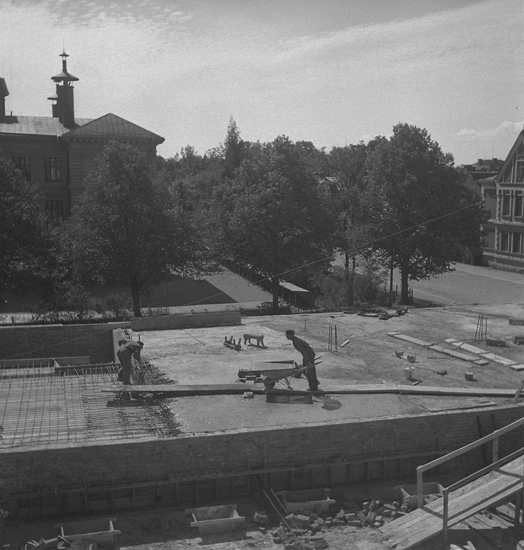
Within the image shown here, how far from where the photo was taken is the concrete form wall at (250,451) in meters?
13.9

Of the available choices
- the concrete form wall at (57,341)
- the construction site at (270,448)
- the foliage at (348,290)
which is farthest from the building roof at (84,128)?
the construction site at (270,448)

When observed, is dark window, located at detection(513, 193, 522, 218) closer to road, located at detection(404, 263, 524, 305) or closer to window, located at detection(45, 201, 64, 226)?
road, located at detection(404, 263, 524, 305)

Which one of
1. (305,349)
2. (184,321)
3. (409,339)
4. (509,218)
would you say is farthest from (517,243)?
(305,349)

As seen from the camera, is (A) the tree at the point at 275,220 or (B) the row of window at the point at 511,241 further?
(B) the row of window at the point at 511,241

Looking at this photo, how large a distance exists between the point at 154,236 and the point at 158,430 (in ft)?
57.6

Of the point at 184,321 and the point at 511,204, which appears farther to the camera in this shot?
the point at 511,204

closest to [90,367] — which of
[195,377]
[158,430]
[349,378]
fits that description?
[195,377]

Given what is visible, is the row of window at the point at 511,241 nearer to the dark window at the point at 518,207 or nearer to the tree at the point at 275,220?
the dark window at the point at 518,207

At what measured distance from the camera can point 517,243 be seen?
165ft

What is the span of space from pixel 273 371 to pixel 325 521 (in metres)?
5.36

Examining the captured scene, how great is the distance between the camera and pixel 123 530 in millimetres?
13492

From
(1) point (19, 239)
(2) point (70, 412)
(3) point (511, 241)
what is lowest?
(2) point (70, 412)

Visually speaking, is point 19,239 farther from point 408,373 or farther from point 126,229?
point 408,373

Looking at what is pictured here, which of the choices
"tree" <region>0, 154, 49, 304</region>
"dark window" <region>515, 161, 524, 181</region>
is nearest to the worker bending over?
"tree" <region>0, 154, 49, 304</region>
